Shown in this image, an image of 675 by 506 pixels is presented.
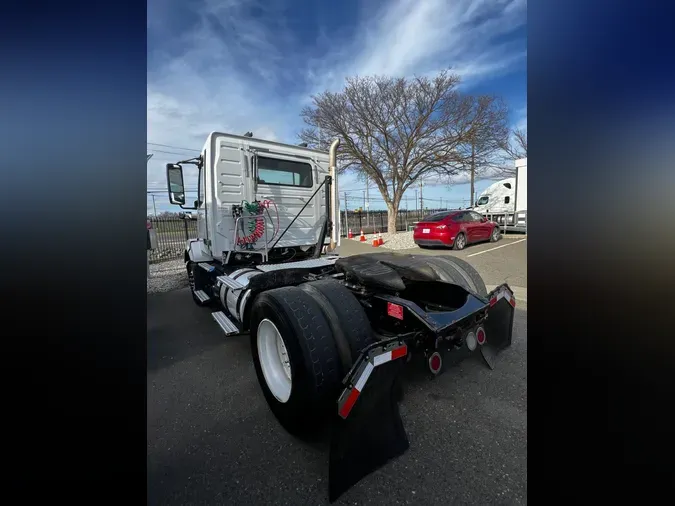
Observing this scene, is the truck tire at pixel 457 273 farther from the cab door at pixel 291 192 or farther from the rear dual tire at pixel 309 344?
the cab door at pixel 291 192

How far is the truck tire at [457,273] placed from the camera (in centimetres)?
315

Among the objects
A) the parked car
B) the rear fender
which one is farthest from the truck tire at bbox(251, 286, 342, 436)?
the parked car

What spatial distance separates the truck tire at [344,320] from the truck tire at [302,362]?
45 millimetres

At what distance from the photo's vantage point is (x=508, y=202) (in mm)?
17312

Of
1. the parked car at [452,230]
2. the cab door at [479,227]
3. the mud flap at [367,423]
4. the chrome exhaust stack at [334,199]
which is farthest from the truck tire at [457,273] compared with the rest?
the cab door at [479,227]

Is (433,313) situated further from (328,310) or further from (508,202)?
(508,202)

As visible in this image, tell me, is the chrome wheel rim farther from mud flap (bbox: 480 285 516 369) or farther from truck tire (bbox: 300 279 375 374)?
mud flap (bbox: 480 285 516 369)

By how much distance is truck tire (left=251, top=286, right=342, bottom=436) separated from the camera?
193 centimetres

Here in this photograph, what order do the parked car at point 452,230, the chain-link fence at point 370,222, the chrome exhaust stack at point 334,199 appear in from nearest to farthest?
the chrome exhaust stack at point 334,199 → the parked car at point 452,230 → the chain-link fence at point 370,222

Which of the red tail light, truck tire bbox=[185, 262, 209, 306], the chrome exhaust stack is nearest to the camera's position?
the red tail light

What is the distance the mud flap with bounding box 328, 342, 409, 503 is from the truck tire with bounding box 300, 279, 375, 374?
0.97 ft

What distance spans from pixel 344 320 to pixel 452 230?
33.4 feet

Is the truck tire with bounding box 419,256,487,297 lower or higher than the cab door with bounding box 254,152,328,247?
lower
